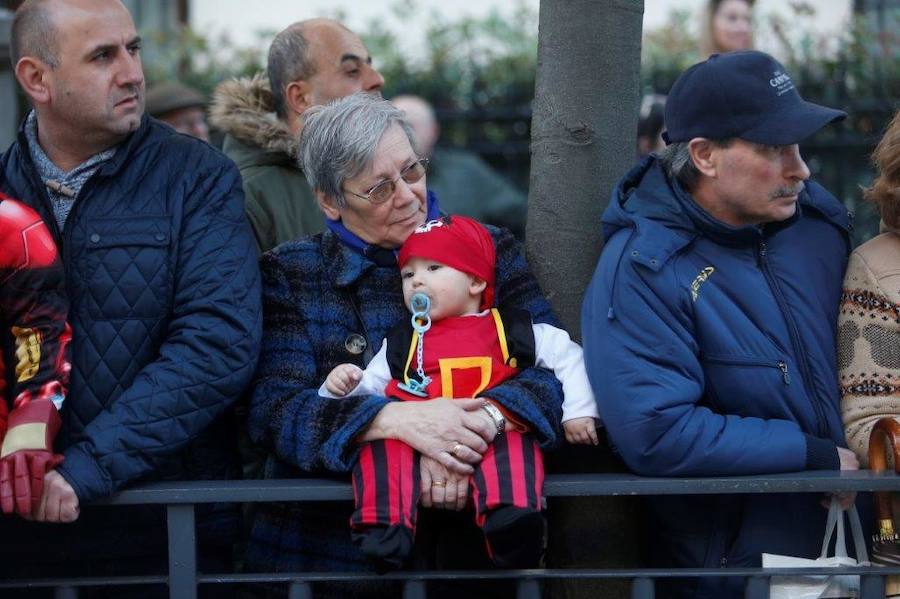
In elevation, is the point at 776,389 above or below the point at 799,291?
below

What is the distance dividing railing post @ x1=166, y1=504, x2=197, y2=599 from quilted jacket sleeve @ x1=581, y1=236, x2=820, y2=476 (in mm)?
995

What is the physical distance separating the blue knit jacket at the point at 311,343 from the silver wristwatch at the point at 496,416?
115 millimetres

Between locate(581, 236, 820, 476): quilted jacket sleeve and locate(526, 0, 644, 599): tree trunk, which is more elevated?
locate(526, 0, 644, 599): tree trunk

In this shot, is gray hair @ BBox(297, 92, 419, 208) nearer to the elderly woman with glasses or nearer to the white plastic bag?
the elderly woman with glasses

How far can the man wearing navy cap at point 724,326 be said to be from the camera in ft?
10.4

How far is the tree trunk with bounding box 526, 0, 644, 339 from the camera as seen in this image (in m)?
3.77

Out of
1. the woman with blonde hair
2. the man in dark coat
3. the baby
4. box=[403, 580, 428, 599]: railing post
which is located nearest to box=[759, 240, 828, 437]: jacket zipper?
the baby

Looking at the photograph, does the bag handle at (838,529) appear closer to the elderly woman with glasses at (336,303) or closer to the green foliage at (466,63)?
the elderly woman with glasses at (336,303)

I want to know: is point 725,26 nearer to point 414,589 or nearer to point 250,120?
point 250,120

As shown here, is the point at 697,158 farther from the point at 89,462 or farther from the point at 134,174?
the point at 89,462

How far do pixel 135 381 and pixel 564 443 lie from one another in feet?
3.64

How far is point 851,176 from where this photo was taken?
868 centimetres

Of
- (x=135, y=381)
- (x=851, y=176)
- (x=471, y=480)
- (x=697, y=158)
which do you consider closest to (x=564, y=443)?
(x=471, y=480)

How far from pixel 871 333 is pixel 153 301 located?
1.74 m
